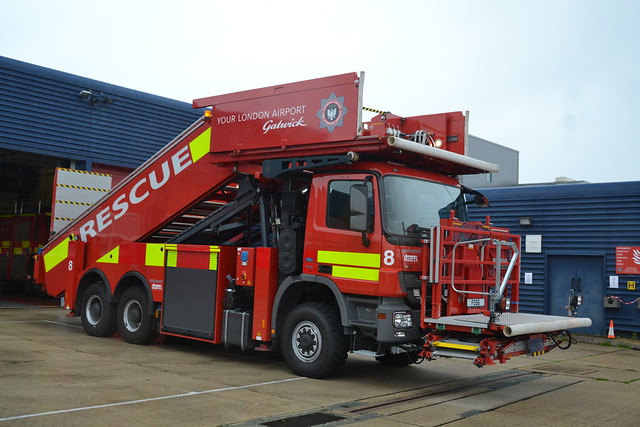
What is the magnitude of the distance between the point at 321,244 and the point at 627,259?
32.8 ft

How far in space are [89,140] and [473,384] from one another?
13.5m

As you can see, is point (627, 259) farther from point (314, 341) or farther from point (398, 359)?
point (314, 341)

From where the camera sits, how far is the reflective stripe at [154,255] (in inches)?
444

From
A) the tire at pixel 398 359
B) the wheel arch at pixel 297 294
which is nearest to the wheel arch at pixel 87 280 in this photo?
the wheel arch at pixel 297 294

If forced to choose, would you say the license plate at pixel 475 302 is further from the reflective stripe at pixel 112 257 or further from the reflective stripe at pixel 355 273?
the reflective stripe at pixel 112 257

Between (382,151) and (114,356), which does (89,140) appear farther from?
(382,151)

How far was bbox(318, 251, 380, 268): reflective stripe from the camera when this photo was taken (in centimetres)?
842

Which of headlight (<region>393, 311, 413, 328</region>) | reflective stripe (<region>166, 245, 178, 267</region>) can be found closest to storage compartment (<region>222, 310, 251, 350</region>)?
reflective stripe (<region>166, 245, 178, 267</region>)

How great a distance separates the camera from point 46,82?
17.6 m

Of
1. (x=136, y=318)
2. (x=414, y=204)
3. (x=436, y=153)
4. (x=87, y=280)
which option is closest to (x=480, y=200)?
(x=436, y=153)

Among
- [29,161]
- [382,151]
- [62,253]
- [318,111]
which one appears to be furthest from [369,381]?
[29,161]

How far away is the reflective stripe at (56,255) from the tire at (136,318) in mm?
2049

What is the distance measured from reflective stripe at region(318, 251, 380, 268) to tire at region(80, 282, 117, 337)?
16.7 feet

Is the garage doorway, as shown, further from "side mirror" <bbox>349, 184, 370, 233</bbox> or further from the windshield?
"side mirror" <bbox>349, 184, 370, 233</bbox>
